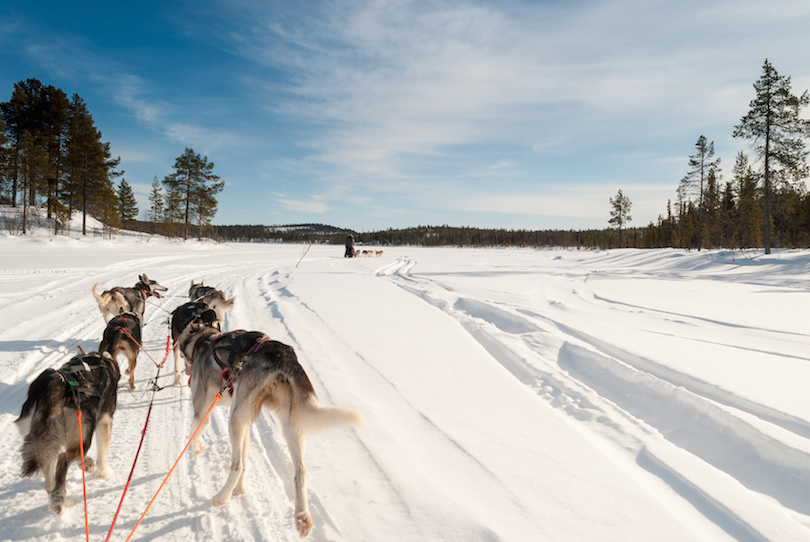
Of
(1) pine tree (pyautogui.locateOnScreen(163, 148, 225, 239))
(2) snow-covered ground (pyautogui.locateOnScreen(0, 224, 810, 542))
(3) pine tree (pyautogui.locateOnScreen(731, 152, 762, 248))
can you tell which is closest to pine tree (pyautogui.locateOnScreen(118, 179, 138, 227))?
(1) pine tree (pyautogui.locateOnScreen(163, 148, 225, 239))

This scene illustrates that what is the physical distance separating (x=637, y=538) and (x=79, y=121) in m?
46.7

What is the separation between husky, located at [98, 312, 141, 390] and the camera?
425 centimetres

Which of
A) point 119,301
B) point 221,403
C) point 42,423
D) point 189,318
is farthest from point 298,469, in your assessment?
point 119,301

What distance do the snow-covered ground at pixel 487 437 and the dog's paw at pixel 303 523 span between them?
0.10m

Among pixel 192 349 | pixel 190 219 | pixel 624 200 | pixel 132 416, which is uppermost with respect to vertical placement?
pixel 624 200

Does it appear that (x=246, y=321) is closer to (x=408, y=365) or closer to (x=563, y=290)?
(x=408, y=365)

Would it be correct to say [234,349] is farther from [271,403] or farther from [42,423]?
[42,423]

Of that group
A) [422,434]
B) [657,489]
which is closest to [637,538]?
[657,489]

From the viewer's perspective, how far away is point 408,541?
7.40 feet

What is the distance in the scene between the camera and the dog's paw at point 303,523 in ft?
7.56

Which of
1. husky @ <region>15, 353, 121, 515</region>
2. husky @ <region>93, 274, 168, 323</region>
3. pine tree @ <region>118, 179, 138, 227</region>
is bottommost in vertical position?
husky @ <region>15, 353, 121, 515</region>

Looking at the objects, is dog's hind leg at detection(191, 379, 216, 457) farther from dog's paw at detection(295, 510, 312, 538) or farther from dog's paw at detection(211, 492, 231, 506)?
dog's paw at detection(295, 510, 312, 538)

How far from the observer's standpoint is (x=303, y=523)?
233 cm

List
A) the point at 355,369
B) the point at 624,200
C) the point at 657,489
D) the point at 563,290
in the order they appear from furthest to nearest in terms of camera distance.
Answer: the point at 624,200 → the point at 563,290 → the point at 355,369 → the point at 657,489
